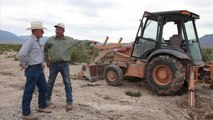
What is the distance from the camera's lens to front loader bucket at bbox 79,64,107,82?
12.6m

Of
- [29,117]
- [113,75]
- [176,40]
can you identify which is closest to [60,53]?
[29,117]

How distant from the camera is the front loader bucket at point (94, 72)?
1262 cm

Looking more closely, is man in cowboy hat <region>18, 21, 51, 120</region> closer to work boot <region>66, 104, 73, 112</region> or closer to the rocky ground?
the rocky ground

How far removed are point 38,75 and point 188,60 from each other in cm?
463

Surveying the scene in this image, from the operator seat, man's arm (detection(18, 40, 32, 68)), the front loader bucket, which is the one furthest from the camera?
the front loader bucket

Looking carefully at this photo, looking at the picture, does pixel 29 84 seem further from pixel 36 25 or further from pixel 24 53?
pixel 36 25

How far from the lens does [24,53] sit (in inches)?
274

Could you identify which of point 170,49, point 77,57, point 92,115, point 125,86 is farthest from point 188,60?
point 77,57

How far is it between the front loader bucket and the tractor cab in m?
1.90

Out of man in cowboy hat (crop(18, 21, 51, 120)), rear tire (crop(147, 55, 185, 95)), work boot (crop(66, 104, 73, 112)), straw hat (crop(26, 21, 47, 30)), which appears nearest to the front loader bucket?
rear tire (crop(147, 55, 185, 95))

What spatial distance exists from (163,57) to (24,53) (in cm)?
451

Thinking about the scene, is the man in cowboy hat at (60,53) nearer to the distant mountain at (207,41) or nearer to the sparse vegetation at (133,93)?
the sparse vegetation at (133,93)

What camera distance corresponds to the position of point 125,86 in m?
11.8

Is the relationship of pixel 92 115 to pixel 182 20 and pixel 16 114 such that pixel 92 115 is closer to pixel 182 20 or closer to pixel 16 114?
pixel 16 114
